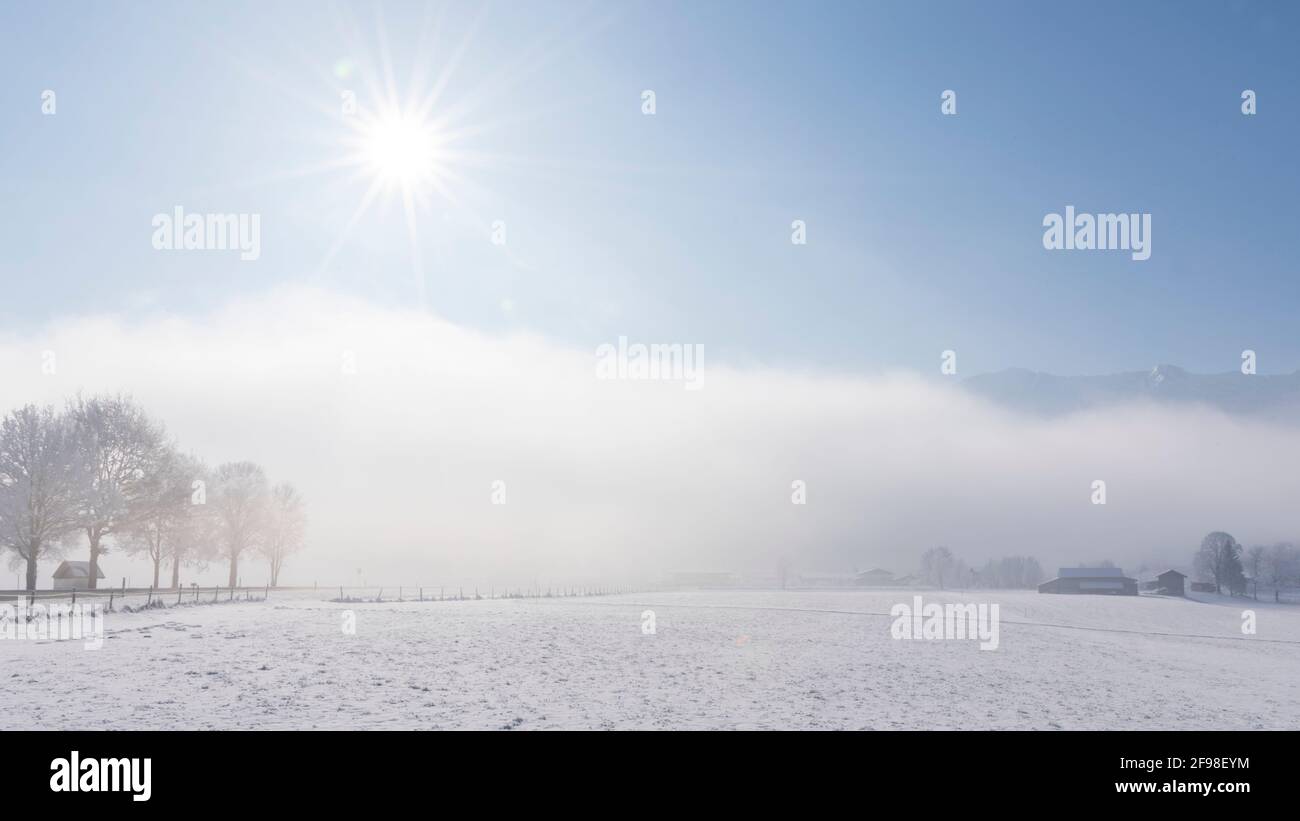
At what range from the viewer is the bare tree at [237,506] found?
315ft

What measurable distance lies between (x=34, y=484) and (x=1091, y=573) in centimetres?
16826

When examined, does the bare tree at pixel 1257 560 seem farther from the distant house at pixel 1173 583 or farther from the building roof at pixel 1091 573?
the building roof at pixel 1091 573

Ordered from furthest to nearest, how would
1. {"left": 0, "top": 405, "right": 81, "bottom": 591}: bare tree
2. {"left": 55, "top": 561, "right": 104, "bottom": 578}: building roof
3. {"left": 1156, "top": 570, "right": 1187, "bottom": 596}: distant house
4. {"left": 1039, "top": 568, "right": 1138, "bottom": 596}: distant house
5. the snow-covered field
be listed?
Result: {"left": 1156, "top": 570, "right": 1187, "bottom": 596}: distant house, {"left": 1039, "top": 568, "right": 1138, "bottom": 596}: distant house, {"left": 55, "top": 561, "right": 104, "bottom": 578}: building roof, {"left": 0, "top": 405, "right": 81, "bottom": 591}: bare tree, the snow-covered field

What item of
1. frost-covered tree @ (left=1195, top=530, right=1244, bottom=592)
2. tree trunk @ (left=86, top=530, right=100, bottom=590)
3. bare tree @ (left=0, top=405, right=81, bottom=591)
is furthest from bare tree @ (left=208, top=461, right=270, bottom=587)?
frost-covered tree @ (left=1195, top=530, right=1244, bottom=592)

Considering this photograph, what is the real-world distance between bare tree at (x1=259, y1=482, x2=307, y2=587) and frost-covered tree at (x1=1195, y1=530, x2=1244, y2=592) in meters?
178

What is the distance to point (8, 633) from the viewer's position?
3778 centimetres

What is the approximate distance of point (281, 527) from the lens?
352 feet

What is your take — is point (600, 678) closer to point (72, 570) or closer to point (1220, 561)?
point (72, 570)

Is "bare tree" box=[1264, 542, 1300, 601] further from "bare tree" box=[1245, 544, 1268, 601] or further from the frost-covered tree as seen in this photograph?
the frost-covered tree

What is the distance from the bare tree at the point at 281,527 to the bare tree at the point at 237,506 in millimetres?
2185

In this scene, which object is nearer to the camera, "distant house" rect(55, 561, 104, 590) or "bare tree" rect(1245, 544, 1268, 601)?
"distant house" rect(55, 561, 104, 590)

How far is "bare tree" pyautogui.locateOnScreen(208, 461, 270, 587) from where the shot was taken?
315ft

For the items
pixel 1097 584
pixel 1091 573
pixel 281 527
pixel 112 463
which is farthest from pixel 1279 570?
pixel 112 463
